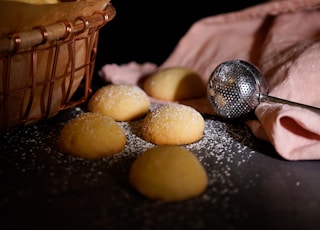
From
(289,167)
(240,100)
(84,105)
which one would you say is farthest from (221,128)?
(84,105)

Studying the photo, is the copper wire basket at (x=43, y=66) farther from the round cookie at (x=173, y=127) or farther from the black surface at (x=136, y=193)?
the round cookie at (x=173, y=127)

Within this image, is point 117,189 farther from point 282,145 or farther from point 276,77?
point 276,77

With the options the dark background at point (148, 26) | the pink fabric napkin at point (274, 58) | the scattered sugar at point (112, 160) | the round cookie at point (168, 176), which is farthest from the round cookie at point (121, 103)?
the dark background at point (148, 26)

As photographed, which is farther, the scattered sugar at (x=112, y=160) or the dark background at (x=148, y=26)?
the dark background at (x=148, y=26)

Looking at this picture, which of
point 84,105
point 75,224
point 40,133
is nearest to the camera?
point 75,224

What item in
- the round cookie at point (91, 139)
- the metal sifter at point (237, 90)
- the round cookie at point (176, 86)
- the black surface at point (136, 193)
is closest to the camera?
the black surface at point (136, 193)

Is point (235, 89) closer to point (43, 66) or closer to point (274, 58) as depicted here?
point (274, 58)
